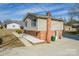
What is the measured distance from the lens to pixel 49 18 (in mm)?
5066

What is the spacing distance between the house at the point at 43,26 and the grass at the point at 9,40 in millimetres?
359

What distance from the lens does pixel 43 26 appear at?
5094 millimetres

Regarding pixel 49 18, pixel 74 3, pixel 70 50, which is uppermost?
pixel 74 3

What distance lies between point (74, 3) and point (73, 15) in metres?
0.33

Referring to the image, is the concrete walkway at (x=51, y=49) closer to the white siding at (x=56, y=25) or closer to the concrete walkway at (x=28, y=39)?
the concrete walkway at (x=28, y=39)

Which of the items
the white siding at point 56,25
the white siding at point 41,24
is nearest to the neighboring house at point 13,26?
the white siding at point 41,24

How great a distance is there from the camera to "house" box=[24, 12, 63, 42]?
5059mm

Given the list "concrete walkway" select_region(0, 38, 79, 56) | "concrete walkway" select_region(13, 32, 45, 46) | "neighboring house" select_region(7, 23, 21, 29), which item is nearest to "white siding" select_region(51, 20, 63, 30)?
"concrete walkway" select_region(0, 38, 79, 56)

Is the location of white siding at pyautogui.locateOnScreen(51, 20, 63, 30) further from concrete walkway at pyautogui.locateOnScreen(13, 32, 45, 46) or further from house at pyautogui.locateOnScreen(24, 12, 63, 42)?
concrete walkway at pyautogui.locateOnScreen(13, 32, 45, 46)

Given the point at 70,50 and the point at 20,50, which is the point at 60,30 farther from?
the point at 20,50

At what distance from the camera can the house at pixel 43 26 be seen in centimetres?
506

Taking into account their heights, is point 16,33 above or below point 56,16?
below

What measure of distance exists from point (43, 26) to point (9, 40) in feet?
3.19

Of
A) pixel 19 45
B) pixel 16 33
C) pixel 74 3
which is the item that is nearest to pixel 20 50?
pixel 19 45
